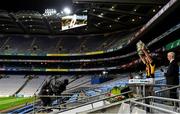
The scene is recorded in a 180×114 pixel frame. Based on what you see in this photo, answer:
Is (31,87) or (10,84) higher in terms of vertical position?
(10,84)

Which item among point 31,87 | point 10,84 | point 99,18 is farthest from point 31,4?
point 10,84

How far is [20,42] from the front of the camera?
136 feet

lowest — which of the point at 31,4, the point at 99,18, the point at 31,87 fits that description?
the point at 31,87

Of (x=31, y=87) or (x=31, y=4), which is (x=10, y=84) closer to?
(x=31, y=87)

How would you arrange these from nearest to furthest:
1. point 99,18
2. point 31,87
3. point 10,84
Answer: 1. point 99,18
2. point 31,87
3. point 10,84

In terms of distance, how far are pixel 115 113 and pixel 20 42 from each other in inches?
1448

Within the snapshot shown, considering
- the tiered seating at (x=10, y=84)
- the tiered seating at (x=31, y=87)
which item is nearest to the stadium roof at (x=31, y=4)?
the tiered seating at (x=31, y=87)

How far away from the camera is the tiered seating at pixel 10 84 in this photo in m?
33.5

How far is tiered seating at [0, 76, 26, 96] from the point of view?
3349cm

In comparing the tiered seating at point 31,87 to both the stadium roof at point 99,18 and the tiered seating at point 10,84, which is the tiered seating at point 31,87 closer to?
the tiered seating at point 10,84

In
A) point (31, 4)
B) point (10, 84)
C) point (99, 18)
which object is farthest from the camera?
point (10, 84)

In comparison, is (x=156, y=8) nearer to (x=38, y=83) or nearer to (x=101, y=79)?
(x=101, y=79)

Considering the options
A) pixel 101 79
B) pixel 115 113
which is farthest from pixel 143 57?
pixel 101 79

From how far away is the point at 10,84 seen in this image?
118 ft
